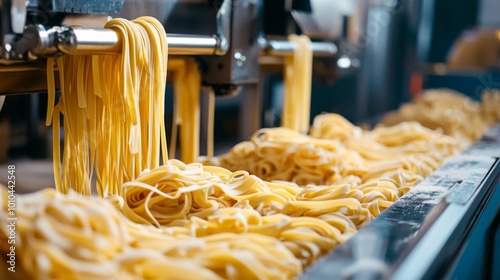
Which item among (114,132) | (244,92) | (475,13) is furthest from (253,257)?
(475,13)

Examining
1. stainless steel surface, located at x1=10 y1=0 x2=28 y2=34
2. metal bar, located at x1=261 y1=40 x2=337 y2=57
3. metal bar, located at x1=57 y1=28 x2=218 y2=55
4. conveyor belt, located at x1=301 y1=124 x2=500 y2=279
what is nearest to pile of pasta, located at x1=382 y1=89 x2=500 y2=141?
metal bar, located at x1=261 y1=40 x2=337 y2=57

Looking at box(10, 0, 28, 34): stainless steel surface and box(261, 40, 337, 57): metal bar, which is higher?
box(10, 0, 28, 34): stainless steel surface

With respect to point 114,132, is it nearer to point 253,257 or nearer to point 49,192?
point 49,192

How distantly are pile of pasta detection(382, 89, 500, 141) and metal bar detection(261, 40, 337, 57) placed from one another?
0.84m

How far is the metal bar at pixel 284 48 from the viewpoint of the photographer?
2.73 metres

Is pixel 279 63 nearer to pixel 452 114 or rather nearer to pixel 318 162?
pixel 318 162

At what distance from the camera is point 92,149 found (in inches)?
70.0

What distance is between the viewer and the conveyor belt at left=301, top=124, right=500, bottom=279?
122 centimetres

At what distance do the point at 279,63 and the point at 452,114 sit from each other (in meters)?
1.19

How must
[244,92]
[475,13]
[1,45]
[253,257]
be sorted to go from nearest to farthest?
[253,257]
[1,45]
[244,92]
[475,13]

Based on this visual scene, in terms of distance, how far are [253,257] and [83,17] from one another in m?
0.93

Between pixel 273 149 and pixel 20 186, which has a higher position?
pixel 273 149

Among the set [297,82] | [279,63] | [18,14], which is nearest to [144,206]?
[18,14]

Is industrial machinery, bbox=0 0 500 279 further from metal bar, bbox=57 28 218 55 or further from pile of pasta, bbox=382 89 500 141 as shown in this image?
pile of pasta, bbox=382 89 500 141
